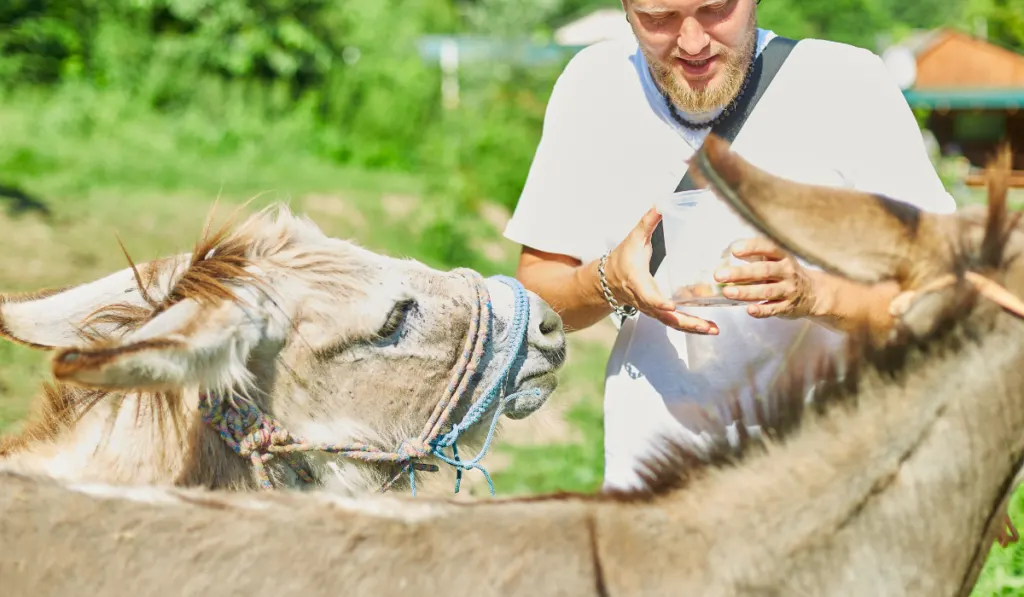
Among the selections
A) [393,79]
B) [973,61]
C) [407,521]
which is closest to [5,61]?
[393,79]

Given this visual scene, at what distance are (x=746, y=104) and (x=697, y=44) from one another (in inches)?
8.7

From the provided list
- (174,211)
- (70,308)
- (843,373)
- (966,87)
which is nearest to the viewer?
(843,373)

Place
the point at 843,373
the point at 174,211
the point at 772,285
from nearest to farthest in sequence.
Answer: the point at 843,373 → the point at 772,285 → the point at 174,211

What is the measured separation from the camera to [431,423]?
2596 millimetres

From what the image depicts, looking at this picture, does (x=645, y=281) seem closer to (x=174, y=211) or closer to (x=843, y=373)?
(x=843, y=373)

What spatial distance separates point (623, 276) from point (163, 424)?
3.72ft

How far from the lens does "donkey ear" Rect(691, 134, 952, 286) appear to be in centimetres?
143

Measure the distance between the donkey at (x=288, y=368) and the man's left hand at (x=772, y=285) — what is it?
0.75 metres

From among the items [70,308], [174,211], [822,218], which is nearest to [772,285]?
[822,218]

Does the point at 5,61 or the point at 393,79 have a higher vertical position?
the point at 5,61

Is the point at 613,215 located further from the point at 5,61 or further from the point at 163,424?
the point at 5,61

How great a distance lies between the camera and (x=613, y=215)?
8.64 feet

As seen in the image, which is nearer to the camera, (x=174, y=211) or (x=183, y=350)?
(x=183, y=350)

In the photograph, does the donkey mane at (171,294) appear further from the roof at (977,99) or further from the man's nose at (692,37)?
the roof at (977,99)
